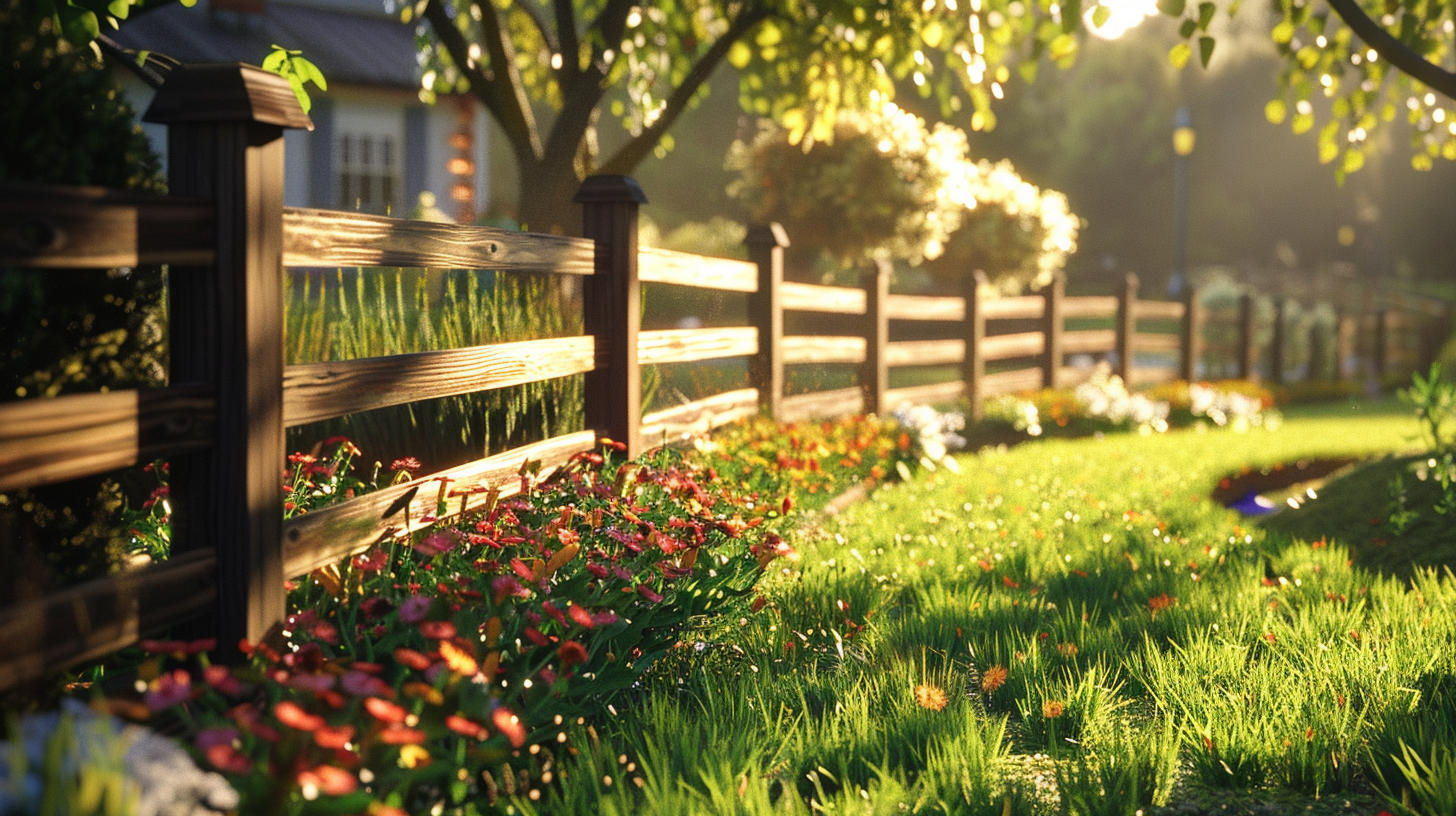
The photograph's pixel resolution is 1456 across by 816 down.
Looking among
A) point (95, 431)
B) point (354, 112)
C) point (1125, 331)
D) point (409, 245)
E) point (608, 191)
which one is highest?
point (354, 112)

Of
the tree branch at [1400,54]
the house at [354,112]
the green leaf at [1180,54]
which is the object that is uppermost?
the house at [354,112]

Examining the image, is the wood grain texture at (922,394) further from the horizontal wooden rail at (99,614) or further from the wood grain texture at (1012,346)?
the horizontal wooden rail at (99,614)

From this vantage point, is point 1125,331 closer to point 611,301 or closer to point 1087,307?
point 1087,307

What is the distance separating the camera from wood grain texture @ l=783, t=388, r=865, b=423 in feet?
25.2

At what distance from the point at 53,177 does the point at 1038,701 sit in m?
2.64

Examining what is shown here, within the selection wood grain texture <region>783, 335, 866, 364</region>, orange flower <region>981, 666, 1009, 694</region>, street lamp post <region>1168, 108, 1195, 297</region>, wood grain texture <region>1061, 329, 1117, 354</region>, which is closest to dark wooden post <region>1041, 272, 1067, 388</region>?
wood grain texture <region>1061, 329, 1117, 354</region>

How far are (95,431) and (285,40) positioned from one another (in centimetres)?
1855

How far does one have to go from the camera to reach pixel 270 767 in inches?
72.5

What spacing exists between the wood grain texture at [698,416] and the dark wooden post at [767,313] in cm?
14

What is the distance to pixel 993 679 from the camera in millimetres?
3330

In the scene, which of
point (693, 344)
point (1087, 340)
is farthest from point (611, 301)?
point (1087, 340)

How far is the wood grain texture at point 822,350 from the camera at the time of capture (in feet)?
25.8

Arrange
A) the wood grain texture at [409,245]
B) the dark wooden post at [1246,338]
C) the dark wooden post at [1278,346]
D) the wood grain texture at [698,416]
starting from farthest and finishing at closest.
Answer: the dark wooden post at [1278,346] < the dark wooden post at [1246,338] < the wood grain texture at [698,416] < the wood grain texture at [409,245]

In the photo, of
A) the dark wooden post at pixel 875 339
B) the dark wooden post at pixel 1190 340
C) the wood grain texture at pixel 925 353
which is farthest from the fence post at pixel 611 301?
the dark wooden post at pixel 1190 340
